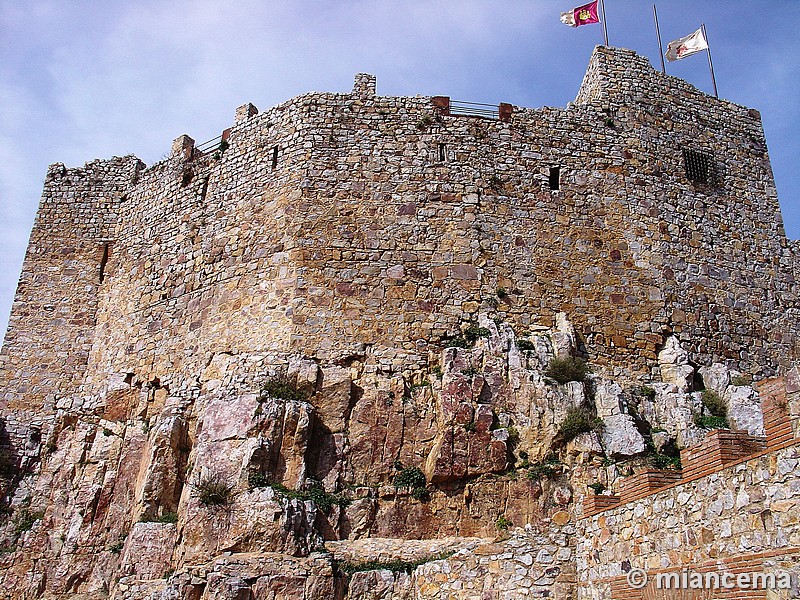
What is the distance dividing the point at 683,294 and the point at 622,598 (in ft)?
31.0

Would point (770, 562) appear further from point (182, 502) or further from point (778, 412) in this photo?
point (182, 502)

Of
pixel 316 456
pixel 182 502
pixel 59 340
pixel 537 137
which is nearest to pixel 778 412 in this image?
pixel 316 456

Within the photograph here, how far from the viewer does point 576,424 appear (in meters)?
13.8

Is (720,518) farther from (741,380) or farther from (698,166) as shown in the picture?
(698,166)

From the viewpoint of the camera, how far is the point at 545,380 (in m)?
14.5

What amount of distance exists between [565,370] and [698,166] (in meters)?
7.10

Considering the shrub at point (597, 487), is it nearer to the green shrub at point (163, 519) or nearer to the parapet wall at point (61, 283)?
the green shrub at point (163, 519)

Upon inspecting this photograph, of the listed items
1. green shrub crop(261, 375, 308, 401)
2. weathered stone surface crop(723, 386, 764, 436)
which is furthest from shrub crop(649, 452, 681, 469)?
green shrub crop(261, 375, 308, 401)

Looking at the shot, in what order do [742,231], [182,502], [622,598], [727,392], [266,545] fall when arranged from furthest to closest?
[742,231] < [727,392] < [182,502] < [266,545] < [622,598]

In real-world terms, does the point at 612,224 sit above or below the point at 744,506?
above

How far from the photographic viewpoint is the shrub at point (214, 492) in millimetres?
13062

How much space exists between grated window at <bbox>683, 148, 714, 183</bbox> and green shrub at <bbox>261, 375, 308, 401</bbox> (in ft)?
33.4

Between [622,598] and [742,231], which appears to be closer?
[622,598]

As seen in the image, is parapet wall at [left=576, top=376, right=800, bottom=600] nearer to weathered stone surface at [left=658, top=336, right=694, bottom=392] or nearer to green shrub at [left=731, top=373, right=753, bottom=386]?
weathered stone surface at [left=658, top=336, right=694, bottom=392]
